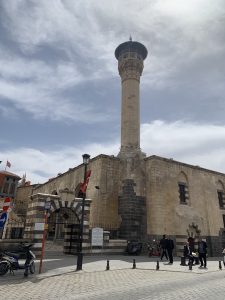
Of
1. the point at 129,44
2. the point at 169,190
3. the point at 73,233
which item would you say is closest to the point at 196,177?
the point at 169,190

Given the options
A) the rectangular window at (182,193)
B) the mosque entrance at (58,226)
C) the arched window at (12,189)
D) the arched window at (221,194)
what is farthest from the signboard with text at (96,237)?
the arched window at (12,189)

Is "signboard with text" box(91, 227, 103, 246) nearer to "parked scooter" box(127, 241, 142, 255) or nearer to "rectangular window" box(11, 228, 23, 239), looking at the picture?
"parked scooter" box(127, 241, 142, 255)

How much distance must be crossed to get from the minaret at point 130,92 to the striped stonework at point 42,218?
8250 mm

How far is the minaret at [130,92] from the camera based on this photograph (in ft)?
83.4

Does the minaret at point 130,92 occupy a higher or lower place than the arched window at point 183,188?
higher

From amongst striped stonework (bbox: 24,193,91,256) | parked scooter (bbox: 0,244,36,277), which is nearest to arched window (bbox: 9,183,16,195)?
striped stonework (bbox: 24,193,91,256)

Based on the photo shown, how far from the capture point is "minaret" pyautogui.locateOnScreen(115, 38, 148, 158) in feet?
83.4

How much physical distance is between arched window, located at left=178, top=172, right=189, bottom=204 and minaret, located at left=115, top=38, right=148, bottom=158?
15.1 ft

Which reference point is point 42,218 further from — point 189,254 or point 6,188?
point 6,188

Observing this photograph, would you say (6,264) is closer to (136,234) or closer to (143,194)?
(136,234)

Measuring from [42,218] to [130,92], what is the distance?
1586 cm

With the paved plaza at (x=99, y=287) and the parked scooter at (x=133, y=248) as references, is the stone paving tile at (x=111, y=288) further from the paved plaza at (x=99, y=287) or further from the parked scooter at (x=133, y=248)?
the parked scooter at (x=133, y=248)

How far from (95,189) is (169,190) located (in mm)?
6456

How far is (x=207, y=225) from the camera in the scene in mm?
24312
